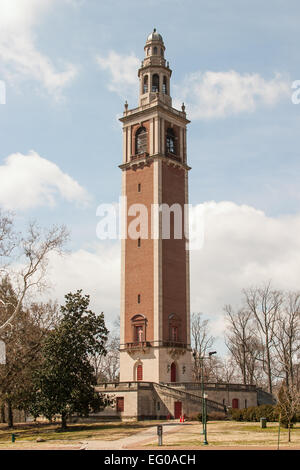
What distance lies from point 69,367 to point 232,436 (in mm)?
17209

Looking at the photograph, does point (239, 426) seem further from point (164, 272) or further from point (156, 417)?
point (164, 272)

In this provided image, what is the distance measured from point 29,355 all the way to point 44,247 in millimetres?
13960

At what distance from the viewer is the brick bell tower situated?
62625 millimetres

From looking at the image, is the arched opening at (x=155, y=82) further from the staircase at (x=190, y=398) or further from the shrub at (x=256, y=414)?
the shrub at (x=256, y=414)

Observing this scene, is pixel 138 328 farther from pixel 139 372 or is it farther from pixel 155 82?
pixel 155 82

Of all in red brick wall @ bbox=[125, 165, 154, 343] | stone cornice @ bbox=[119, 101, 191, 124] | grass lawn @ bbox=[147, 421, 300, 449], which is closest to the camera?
grass lawn @ bbox=[147, 421, 300, 449]

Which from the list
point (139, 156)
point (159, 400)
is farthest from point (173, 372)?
point (139, 156)

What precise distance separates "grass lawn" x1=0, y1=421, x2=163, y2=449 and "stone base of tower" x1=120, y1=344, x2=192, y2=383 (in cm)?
834

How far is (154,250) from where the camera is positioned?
64.4 m

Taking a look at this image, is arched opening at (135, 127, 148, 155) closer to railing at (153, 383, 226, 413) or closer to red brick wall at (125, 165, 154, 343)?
red brick wall at (125, 165, 154, 343)

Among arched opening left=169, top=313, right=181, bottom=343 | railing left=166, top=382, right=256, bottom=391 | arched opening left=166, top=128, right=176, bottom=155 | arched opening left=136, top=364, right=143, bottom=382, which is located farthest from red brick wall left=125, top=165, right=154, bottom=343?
railing left=166, top=382, right=256, bottom=391

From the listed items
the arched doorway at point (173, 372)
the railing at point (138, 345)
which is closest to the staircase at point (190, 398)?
the arched doorway at point (173, 372)

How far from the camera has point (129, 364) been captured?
207 ft
